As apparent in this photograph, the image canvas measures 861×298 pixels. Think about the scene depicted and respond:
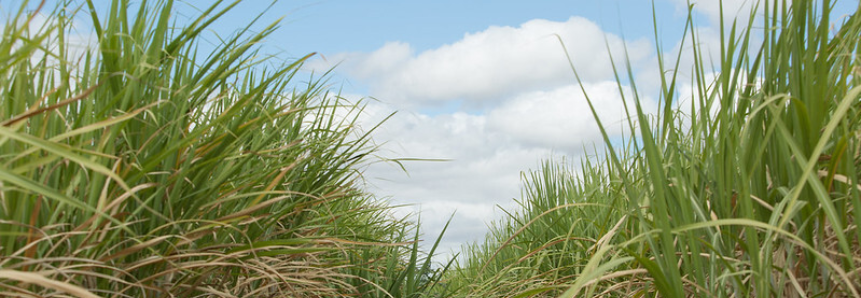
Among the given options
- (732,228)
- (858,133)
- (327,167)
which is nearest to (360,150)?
(327,167)

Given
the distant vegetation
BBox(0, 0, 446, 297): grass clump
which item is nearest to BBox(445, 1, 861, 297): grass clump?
the distant vegetation

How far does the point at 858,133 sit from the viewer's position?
1.37 metres

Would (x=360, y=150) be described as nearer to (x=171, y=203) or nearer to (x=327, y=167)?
(x=327, y=167)

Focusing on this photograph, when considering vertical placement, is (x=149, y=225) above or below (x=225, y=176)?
below

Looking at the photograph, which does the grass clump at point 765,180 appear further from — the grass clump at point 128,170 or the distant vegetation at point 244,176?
the grass clump at point 128,170

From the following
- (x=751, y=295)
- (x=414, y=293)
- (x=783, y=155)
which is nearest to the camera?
(x=783, y=155)

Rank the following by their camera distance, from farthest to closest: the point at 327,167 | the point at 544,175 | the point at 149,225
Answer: the point at 544,175 → the point at 327,167 → the point at 149,225

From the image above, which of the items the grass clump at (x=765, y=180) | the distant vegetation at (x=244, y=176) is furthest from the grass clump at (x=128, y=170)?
the grass clump at (x=765, y=180)

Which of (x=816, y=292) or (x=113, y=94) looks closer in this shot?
(x=816, y=292)

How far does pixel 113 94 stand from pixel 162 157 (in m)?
0.25

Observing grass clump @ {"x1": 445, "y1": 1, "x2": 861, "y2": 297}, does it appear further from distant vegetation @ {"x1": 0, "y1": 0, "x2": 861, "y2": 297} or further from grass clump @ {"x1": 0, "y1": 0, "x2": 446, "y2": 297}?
grass clump @ {"x1": 0, "y1": 0, "x2": 446, "y2": 297}

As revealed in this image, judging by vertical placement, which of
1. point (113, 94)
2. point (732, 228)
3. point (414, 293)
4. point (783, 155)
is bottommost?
point (414, 293)

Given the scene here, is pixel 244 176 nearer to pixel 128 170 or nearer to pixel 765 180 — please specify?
pixel 128 170

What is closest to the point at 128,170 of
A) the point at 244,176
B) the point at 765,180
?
the point at 244,176
